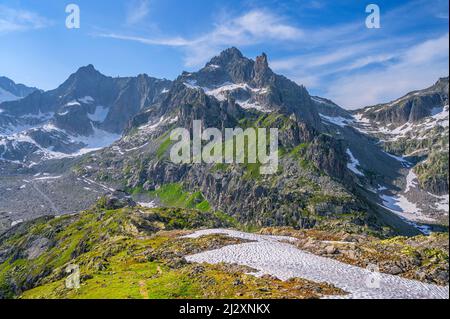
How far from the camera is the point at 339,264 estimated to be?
5303 centimetres

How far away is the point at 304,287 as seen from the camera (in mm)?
42375

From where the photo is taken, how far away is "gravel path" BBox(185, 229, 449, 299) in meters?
41.2

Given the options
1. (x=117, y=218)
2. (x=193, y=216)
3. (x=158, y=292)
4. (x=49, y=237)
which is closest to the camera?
(x=158, y=292)

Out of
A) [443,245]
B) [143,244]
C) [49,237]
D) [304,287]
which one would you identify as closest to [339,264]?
[304,287]

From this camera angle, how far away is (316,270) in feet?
164

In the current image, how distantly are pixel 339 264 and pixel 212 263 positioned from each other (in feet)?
58.0

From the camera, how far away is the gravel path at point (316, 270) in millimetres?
41250

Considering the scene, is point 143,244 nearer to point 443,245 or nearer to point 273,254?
point 273,254

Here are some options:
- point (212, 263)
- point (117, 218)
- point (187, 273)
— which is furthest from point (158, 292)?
point (117, 218)

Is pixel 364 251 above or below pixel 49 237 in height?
above

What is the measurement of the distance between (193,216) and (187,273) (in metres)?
97.6
